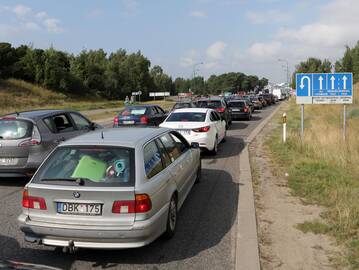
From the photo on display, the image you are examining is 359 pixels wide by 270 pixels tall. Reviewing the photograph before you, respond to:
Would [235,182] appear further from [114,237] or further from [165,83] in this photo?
[165,83]

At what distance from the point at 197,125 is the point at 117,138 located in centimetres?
722

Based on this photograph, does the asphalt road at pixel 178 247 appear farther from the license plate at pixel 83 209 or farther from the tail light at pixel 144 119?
the tail light at pixel 144 119

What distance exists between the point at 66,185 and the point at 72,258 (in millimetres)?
931

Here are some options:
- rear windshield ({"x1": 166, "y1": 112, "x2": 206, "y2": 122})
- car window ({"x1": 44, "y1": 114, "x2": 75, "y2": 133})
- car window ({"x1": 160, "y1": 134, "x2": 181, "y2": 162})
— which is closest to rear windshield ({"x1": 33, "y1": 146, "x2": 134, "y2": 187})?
car window ({"x1": 160, "y1": 134, "x2": 181, "y2": 162})

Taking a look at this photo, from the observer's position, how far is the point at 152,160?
5488 mm

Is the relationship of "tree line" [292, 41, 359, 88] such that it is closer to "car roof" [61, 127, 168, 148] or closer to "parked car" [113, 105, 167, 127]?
"parked car" [113, 105, 167, 127]

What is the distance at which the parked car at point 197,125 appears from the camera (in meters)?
12.5

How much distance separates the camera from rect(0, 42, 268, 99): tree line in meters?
78.5

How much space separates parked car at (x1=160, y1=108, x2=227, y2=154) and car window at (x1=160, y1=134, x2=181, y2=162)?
5489mm

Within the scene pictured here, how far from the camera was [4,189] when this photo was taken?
8.91m

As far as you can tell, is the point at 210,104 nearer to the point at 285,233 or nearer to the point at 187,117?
the point at 187,117

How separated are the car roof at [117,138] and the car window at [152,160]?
12 centimetres

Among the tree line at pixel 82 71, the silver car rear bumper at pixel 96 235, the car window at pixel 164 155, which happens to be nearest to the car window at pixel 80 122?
the car window at pixel 164 155

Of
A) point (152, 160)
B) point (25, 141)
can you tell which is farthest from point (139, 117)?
point (152, 160)
